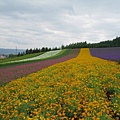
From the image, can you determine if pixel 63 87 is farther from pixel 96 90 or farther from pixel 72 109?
pixel 72 109

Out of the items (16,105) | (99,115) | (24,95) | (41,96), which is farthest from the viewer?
(24,95)

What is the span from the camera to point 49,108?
6.27m

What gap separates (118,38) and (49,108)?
92.5m

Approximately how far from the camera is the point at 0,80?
1307 cm

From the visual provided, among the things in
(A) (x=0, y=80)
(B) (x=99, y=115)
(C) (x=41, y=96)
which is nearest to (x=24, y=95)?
(C) (x=41, y=96)

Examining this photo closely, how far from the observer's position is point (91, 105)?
6305 millimetres

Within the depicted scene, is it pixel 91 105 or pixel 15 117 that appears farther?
pixel 91 105

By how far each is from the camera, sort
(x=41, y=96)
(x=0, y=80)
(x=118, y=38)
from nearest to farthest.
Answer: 1. (x=41, y=96)
2. (x=0, y=80)
3. (x=118, y=38)

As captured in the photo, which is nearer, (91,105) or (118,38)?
(91,105)

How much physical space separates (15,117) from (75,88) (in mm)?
3682

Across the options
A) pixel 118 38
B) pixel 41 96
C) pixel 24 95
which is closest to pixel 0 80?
pixel 24 95

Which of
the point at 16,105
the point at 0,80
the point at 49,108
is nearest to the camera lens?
the point at 49,108

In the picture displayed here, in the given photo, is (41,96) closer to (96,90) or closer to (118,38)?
(96,90)

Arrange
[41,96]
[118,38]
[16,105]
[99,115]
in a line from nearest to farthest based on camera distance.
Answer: [99,115]
[16,105]
[41,96]
[118,38]
